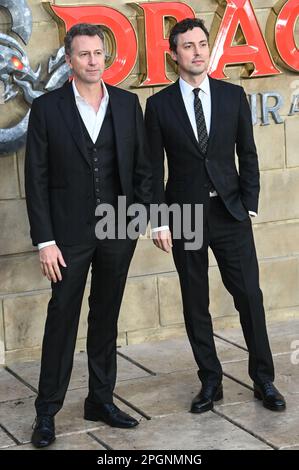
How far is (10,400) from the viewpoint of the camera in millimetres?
5945

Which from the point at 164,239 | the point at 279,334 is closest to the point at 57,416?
the point at 164,239

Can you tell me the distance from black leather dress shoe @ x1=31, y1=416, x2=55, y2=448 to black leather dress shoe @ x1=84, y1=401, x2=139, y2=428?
33cm

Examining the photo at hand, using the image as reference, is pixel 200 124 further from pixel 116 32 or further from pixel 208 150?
pixel 116 32

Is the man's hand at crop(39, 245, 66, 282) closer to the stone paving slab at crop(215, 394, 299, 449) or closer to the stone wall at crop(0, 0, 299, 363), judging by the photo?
the stone paving slab at crop(215, 394, 299, 449)

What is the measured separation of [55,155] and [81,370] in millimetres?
1916

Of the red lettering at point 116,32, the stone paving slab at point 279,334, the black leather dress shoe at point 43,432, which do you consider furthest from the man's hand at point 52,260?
the stone paving slab at point 279,334

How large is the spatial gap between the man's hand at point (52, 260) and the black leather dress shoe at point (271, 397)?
1407 mm

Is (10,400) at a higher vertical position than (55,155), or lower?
lower

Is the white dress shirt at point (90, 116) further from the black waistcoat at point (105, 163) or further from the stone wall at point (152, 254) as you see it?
the stone wall at point (152, 254)

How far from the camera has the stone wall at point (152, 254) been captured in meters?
6.56

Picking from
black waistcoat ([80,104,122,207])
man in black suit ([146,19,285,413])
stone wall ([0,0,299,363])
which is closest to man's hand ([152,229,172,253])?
man in black suit ([146,19,285,413])

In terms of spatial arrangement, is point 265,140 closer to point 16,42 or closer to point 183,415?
point 16,42

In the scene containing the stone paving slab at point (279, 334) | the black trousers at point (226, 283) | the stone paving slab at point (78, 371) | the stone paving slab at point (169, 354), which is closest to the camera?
the black trousers at point (226, 283)
